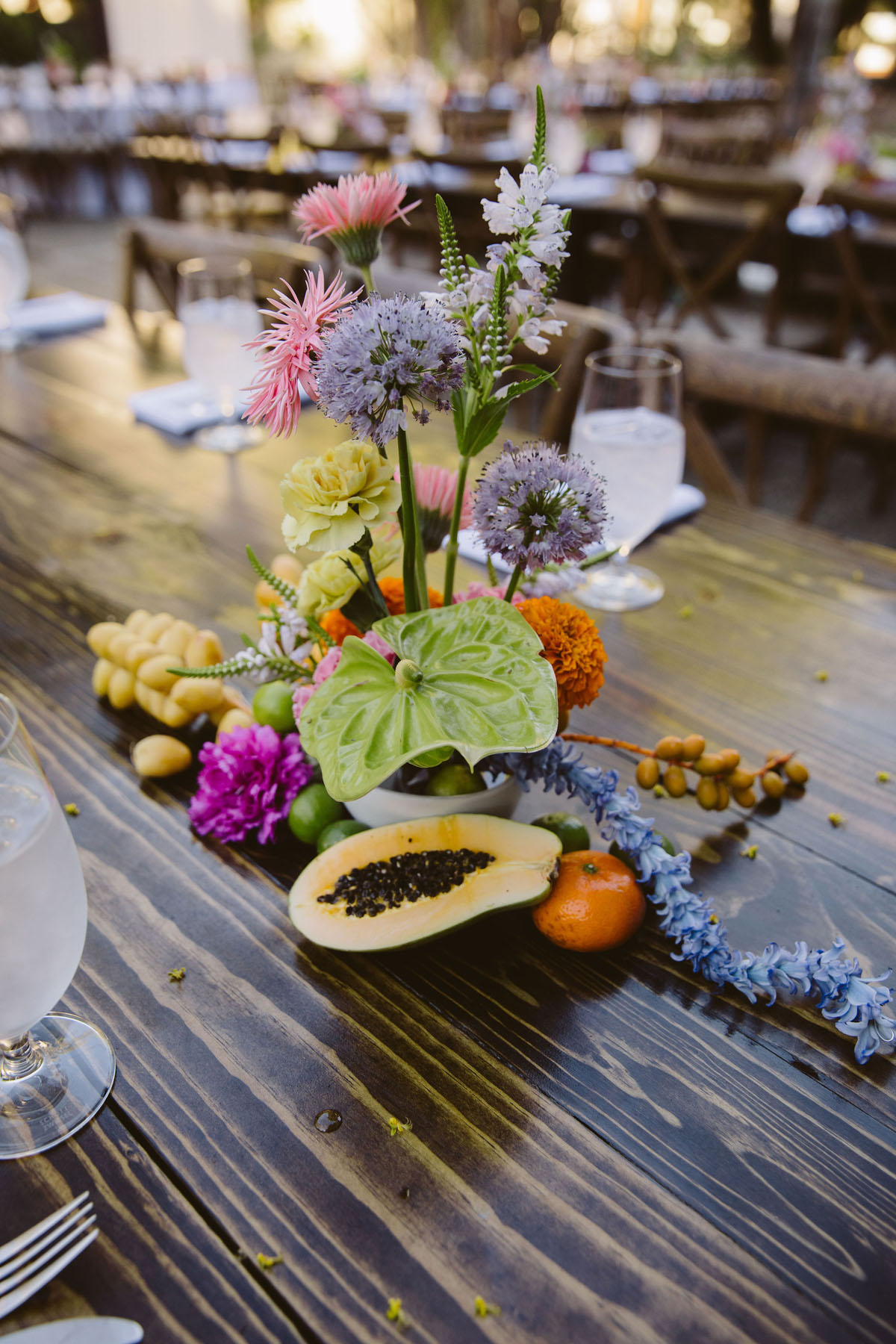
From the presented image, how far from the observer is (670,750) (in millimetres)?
681

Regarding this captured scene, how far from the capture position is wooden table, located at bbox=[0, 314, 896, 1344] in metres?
0.42

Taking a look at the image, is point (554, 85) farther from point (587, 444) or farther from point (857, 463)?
point (587, 444)

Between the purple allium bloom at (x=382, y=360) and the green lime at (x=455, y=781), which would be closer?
the purple allium bloom at (x=382, y=360)

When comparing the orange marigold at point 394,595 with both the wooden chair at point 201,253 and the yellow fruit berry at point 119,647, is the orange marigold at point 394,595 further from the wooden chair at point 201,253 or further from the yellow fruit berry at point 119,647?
the wooden chair at point 201,253

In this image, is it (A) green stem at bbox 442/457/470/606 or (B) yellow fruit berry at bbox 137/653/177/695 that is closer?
(A) green stem at bbox 442/457/470/606

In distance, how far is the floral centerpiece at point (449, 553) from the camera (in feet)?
1.52

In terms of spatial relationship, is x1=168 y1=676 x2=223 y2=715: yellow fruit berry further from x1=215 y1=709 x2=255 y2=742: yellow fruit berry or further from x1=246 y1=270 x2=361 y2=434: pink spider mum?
x1=246 y1=270 x2=361 y2=434: pink spider mum

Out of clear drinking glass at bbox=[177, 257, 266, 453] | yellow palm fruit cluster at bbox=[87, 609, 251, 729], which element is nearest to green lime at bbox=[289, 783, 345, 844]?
yellow palm fruit cluster at bbox=[87, 609, 251, 729]

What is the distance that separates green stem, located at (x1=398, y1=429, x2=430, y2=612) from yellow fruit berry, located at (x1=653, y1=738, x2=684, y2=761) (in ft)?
0.65

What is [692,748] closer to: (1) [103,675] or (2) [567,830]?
A: (2) [567,830]

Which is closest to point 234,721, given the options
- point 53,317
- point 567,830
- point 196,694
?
point 196,694

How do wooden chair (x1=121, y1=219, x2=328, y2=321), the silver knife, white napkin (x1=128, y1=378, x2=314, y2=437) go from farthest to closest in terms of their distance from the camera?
wooden chair (x1=121, y1=219, x2=328, y2=321) < white napkin (x1=128, y1=378, x2=314, y2=437) < the silver knife

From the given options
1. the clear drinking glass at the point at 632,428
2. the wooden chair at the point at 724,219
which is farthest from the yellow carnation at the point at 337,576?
the wooden chair at the point at 724,219

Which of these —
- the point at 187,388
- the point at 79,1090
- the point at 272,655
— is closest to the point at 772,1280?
the point at 79,1090
